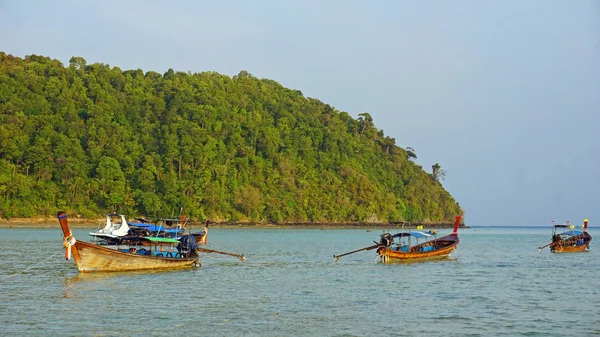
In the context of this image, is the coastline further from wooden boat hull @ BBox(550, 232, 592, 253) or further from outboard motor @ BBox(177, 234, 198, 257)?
outboard motor @ BBox(177, 234, 198, 257)

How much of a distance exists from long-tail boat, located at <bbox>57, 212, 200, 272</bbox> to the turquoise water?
62cm

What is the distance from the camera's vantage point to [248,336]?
20203mm

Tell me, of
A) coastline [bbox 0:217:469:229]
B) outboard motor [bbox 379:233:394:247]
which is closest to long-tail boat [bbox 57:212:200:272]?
outboard motor [bbox 379:233:394:247]

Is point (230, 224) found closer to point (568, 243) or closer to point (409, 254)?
point (568, 243)

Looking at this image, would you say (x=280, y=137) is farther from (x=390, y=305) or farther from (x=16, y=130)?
(x=390, y=305)

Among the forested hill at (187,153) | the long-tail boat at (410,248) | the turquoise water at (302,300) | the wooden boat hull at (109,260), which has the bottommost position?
the turquoise water at (302,300)

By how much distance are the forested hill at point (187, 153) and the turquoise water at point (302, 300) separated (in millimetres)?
77720

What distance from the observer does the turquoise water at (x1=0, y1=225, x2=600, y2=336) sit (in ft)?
70.8

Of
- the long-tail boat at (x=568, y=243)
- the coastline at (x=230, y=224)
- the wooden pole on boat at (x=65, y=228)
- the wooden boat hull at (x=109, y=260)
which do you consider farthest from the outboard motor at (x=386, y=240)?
the coastline at (x=230, y=224)

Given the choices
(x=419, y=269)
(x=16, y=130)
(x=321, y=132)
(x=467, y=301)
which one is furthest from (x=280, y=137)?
(x=467, y=301)

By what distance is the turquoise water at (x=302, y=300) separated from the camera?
21.6m

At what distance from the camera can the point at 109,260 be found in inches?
1369

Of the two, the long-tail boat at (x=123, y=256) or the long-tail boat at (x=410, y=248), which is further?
the long-tail boat at (x=410, y=248)

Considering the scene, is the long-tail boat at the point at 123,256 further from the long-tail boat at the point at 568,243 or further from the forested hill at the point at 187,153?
the forested hill at the point at 187,153
